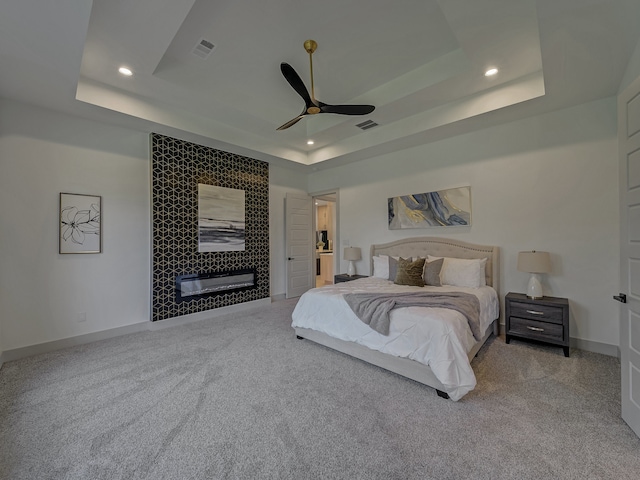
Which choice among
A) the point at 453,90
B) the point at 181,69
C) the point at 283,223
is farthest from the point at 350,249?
the point at 181,69

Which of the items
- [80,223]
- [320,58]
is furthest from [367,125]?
[80,223]

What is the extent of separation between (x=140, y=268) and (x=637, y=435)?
5255 mm

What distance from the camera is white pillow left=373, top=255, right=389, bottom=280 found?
177 inches

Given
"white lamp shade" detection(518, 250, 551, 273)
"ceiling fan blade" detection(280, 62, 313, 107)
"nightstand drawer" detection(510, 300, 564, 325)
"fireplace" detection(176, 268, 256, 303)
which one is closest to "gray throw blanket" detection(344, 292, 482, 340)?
"nightstand drawer" detection(510, 300, 564, 325)

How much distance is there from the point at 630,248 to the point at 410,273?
218 cm

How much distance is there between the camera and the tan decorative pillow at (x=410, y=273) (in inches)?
146

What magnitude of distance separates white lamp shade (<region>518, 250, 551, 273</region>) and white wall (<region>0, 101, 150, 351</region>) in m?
5.11

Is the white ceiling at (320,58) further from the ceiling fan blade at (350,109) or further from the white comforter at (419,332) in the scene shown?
the white comforter at (419,332)

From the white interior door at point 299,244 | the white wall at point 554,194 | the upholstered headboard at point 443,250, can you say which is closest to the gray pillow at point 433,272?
the upholstered headboard at point 443,250

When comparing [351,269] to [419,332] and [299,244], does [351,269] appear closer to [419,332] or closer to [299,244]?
[299,244]

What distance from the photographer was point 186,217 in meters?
4.27

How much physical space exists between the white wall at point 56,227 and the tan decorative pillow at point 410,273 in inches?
148

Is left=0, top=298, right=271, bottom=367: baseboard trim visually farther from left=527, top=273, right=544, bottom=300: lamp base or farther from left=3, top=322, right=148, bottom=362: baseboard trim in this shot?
left=527, top=273, right=544, bottom=300: lamp base

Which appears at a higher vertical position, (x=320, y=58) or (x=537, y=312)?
(x=320, y=58)
